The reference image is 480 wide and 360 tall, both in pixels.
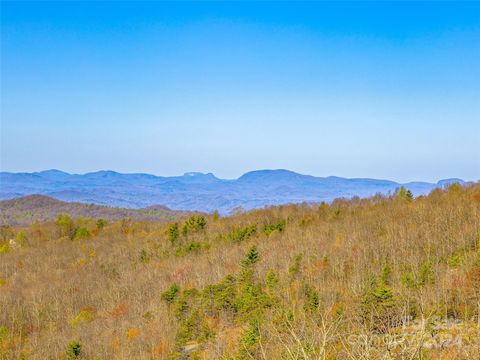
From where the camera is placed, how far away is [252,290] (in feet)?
77.6

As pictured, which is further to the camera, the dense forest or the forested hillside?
the forested hillside

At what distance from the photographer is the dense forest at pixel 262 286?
10.2 meters

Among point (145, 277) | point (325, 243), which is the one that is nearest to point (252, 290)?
point (325, 243)

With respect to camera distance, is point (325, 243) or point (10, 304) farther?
point (10, 304)

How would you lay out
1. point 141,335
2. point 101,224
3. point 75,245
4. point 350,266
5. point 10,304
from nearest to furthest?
point 141,335
point 350,266
point 10,304
point 75,245
point 101,224

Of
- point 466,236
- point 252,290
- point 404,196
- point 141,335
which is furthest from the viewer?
point 404,196

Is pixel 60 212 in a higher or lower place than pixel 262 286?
lower

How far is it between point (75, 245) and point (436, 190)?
58272 mm

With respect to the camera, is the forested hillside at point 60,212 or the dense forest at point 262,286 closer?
the dense forest at point 262,286

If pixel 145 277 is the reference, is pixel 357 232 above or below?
above

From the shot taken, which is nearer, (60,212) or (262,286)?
(262,286)

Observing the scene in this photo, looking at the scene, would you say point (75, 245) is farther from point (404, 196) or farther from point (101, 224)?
point (404, 196)

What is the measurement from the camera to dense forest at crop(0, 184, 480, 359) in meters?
10.2

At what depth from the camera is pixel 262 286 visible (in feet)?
107
